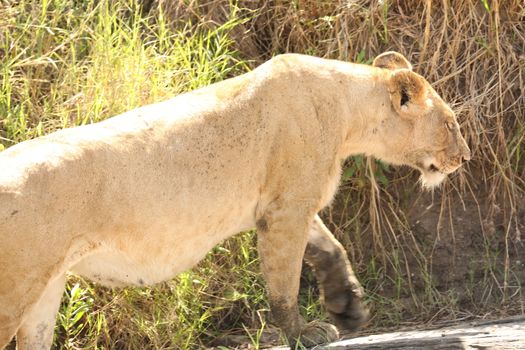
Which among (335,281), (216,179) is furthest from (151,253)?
(335,281)

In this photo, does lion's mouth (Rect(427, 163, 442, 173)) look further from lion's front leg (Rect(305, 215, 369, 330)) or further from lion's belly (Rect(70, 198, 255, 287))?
lion's belly (Rect(70, 198, 255, 287))

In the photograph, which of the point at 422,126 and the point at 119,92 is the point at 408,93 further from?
the point at 119,92

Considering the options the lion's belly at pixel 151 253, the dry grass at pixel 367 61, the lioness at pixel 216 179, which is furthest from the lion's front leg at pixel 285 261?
the dry grass at pixel 367 61

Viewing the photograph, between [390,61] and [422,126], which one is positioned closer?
[422,126]

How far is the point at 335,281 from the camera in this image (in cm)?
604

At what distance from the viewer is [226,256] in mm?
6652

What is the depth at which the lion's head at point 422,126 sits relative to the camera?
6.04m

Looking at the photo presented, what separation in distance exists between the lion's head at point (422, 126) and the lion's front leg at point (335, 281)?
65 cm

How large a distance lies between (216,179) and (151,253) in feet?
1.67

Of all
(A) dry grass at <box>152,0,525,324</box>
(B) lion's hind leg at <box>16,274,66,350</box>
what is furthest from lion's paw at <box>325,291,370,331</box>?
(B) lion's hind leg at <box>16,274,66,350</box>

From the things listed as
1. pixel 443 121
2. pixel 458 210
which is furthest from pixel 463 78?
pixel 443 121

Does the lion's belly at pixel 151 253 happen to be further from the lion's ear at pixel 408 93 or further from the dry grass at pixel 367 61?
the dry grass at pixel 367 61

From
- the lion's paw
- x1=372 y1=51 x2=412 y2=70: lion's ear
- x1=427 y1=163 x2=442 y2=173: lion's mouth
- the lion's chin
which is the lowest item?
the lion's paw

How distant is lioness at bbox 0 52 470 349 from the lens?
482 centimetres
